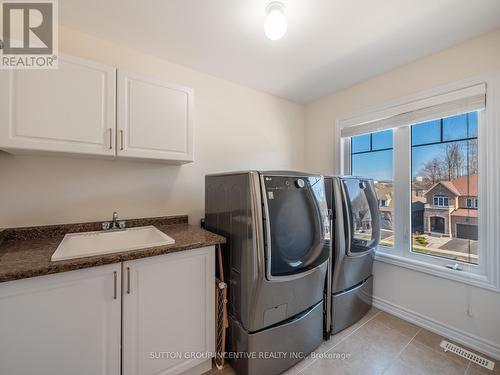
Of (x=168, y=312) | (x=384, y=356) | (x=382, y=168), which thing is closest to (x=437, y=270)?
(x=384, y=356)

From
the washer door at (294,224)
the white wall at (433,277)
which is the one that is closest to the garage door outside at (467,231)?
the white wall at (433,277)

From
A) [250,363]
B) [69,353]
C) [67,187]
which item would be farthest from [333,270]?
[67,187]

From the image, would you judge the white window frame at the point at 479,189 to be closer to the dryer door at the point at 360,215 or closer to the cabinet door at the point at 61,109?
the dryer door at the point at 360,215

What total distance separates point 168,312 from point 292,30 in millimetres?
2105

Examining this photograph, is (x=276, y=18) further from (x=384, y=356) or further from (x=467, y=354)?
(x=467, y=354)

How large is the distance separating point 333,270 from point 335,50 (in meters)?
1.88

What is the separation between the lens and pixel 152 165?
1.91 meters

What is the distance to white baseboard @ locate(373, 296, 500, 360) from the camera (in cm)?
160

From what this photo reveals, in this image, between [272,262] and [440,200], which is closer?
[272,262]

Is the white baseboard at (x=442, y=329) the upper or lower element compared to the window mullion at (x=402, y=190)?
lower

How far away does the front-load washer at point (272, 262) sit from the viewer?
4.28 ft

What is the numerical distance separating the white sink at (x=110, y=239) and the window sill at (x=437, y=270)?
6.92 ft

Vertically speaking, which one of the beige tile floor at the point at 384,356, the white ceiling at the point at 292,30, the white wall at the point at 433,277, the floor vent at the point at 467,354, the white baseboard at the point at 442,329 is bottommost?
the beige tile floor at the point at 384,356

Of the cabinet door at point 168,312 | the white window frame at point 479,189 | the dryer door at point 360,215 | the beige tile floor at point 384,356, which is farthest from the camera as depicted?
the dryer door at point 360,215
